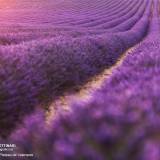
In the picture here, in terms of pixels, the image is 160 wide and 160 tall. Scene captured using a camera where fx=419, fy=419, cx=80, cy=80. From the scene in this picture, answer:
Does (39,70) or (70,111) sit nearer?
(70,111)

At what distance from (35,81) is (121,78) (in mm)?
1256

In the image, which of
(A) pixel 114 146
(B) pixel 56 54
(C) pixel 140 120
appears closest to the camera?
(A) pixel 114 146

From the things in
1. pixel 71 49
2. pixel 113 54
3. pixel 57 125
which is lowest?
pixel 113 54

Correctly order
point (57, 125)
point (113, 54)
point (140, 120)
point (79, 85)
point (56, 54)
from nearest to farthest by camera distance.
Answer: point (140, 120) < point (57, 125) < point (56, 54) < point (79, 85) < point (113, 54)

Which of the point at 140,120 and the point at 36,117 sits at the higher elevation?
the point at 140,120

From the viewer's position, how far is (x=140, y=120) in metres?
1.82

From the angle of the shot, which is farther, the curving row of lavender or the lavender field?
the curving row of lavender

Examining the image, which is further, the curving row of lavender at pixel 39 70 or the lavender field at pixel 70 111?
the curving row of lavender at pixel 39 70

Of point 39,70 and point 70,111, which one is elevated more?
point 70,111

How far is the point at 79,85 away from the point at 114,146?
4.81 metres

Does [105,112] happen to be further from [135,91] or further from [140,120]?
[135,91]

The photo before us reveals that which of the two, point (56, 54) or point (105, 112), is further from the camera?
point (56, 54)

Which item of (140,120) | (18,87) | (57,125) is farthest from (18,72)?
(140,120)

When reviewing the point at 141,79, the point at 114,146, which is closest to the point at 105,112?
the point at 114,146
